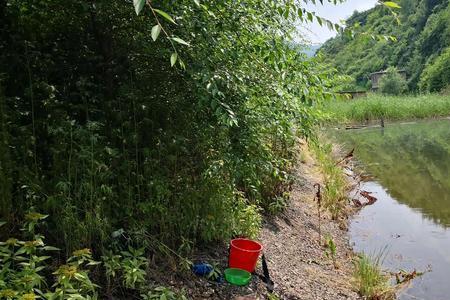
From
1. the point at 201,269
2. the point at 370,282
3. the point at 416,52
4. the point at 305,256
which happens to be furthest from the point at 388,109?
Answer: the point at 416,52

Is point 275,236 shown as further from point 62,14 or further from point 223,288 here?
point 62,14

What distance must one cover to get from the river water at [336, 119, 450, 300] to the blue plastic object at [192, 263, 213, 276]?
268cm

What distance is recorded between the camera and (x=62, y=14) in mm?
3326

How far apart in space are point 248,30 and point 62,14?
146cm

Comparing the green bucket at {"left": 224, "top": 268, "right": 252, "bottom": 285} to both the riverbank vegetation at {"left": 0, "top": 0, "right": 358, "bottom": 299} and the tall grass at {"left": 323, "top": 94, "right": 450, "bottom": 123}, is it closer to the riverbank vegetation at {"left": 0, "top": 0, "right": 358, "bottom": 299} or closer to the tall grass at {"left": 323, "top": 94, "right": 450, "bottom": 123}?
the riverbank vegetation at {"left": 0, "top": 0, "right": 358, "bottom": 299}

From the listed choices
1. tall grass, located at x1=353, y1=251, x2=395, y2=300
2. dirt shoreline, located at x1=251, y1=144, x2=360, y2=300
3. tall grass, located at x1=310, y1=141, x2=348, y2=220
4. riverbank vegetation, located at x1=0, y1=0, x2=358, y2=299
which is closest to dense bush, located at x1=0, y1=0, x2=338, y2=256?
riverbank vegetation, located at x1=0, y1=0, x2=358, y2=299

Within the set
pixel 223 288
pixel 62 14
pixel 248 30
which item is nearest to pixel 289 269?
pixel 223 288

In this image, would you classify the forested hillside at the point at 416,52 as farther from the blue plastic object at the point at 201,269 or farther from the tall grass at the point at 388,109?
the blue plastic object at the point at 201,269

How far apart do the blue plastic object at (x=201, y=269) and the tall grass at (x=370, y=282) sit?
1.94 meters

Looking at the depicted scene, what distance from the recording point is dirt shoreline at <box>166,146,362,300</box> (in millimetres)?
3280

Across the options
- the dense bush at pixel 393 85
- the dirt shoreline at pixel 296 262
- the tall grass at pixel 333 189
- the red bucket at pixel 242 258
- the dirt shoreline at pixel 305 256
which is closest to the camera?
Answer: the dirt shoreline at pixel 296 262

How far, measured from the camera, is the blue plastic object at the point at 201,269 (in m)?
3.31

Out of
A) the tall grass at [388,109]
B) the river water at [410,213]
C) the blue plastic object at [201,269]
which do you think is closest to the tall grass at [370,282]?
the river water at [410,213]

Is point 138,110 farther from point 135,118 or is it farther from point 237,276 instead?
point 237,276
